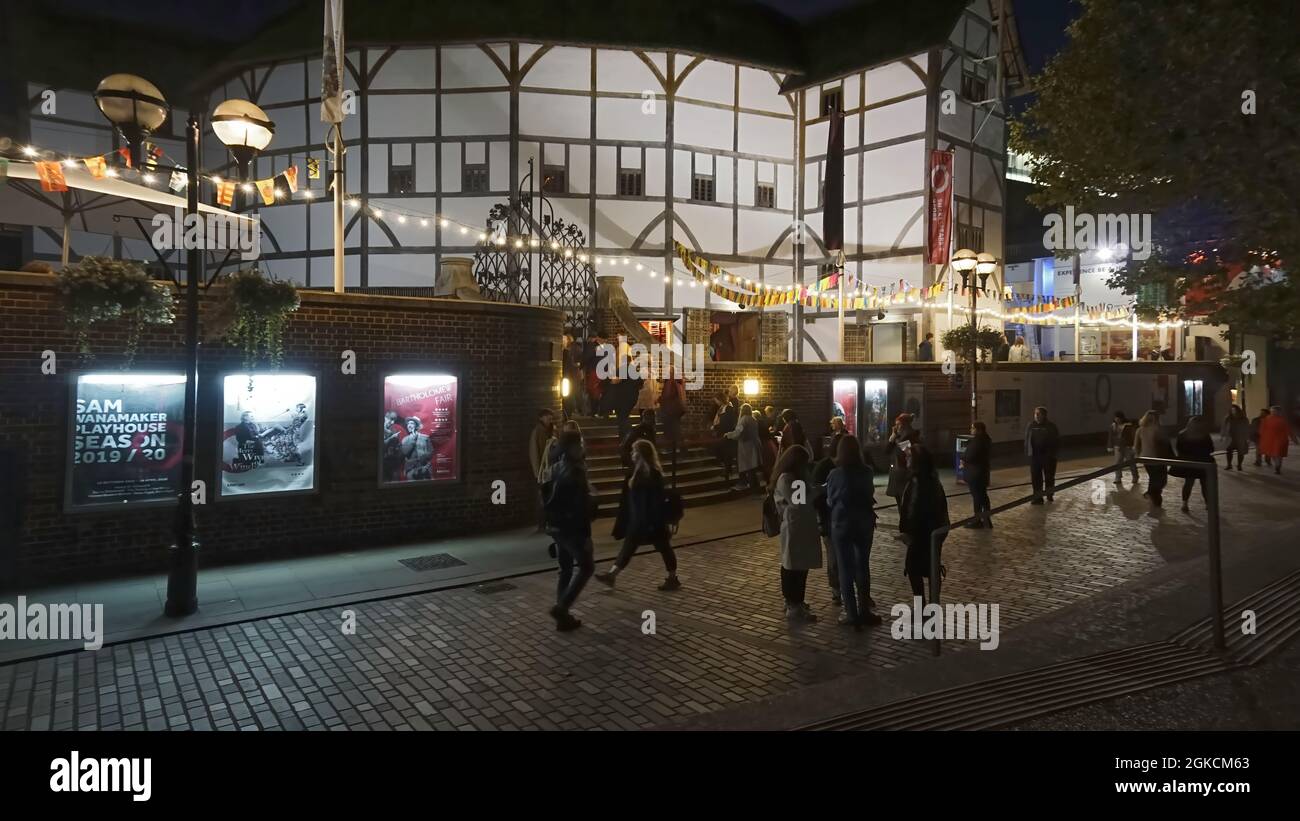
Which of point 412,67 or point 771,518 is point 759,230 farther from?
point 771,518

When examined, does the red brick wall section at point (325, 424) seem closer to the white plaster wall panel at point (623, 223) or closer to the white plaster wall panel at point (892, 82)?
the white plaster wall panel at point (623, 223)

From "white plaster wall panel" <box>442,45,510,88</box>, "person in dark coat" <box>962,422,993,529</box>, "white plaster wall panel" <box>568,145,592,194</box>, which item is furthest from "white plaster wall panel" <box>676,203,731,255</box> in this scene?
"person in dark coat" <box>962,422,993,529</box>

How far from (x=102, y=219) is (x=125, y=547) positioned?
7.51 metres

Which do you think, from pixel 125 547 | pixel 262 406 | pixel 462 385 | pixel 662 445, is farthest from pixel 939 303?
pixel 125 547

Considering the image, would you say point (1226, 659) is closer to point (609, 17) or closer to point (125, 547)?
point (125, 547)

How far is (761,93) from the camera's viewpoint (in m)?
24.9

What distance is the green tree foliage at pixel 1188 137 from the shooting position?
21.6 feet

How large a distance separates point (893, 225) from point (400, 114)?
15.1 metres

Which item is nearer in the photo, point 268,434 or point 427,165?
point 268,434

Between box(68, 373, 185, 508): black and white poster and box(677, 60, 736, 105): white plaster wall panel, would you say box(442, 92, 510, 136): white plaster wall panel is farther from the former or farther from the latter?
box(68, 373, 185, 508): black and white poster

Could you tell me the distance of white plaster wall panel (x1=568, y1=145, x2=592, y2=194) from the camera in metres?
22.3

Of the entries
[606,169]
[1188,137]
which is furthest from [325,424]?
[606,169]

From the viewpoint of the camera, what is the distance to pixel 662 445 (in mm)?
14859

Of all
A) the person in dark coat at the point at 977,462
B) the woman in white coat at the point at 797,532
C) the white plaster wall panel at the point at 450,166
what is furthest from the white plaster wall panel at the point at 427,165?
the woman in white coat at the point at 797,532
